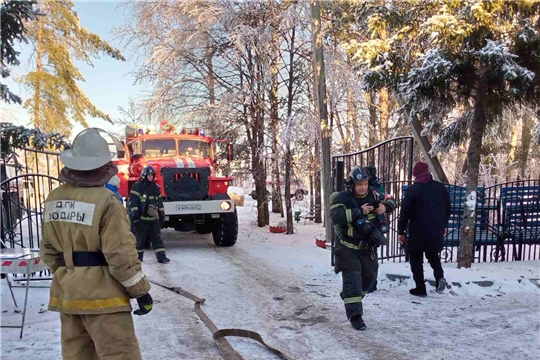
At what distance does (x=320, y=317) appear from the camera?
4.70 meters

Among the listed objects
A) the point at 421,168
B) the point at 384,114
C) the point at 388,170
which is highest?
the point at 384,114

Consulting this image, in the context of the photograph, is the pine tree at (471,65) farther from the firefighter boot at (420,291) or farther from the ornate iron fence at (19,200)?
the ornate iron fence at (19,200)

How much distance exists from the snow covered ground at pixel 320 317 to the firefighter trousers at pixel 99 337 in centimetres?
116

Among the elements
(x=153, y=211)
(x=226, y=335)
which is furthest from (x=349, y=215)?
(x=153, y=211)

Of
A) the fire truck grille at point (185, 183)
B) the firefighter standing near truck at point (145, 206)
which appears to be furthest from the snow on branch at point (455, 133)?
the firefighter standing near truck at point (145, 206)

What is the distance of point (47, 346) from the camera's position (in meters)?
3.83

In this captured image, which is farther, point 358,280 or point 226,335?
point 358,280

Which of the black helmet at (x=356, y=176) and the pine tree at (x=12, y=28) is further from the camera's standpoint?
the pine tree at (x=12, y=28)

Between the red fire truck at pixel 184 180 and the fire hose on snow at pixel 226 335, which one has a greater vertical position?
the red fire truck at pixel 184 180

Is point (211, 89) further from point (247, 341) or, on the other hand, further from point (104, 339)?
point (104, 339)

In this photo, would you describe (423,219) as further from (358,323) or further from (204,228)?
(204,228)

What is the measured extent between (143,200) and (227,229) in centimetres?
250

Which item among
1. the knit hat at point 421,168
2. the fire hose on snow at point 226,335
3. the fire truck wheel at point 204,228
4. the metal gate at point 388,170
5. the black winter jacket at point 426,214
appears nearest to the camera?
the fire hose on snow at point 226,335

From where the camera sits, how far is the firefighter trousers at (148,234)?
733cm
